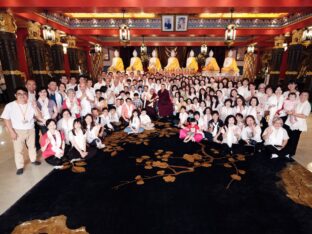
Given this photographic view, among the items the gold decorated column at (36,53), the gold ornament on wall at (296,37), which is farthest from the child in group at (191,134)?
the gold ornament on wall at (296,37)

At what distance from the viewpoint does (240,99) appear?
5703 millimetres

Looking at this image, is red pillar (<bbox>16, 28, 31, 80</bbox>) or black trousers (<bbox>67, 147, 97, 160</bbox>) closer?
black trousers (<bbox>67, 147, 97, 160</bbox>)

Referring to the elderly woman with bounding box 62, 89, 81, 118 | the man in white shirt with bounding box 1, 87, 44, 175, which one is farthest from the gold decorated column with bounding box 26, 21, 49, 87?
the man in white shirt with bounding box 1, 87, 44, 175

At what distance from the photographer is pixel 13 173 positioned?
3928 mm

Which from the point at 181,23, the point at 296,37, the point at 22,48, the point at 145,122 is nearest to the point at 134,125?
the point at 145,122

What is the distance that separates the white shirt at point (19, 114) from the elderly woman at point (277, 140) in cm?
505

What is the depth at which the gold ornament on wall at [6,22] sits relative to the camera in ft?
22.2

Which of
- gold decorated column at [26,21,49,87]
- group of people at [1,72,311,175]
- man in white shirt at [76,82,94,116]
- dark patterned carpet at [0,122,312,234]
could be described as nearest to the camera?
dark patterned carpet at [0,122,312,234]

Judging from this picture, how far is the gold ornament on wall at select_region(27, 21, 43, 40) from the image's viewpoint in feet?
28.5

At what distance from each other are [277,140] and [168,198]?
2.97m

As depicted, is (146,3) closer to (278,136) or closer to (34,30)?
(278,136)

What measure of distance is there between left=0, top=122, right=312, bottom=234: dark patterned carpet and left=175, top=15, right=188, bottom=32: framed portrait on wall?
27.3 feet

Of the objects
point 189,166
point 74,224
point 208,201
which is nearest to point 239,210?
point 208,201

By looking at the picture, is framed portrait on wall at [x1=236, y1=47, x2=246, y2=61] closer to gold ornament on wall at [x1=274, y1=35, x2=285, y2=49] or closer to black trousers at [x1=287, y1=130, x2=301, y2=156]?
gold ornament on wall at [x1=274, y1=35, x2=285, y2=49]
